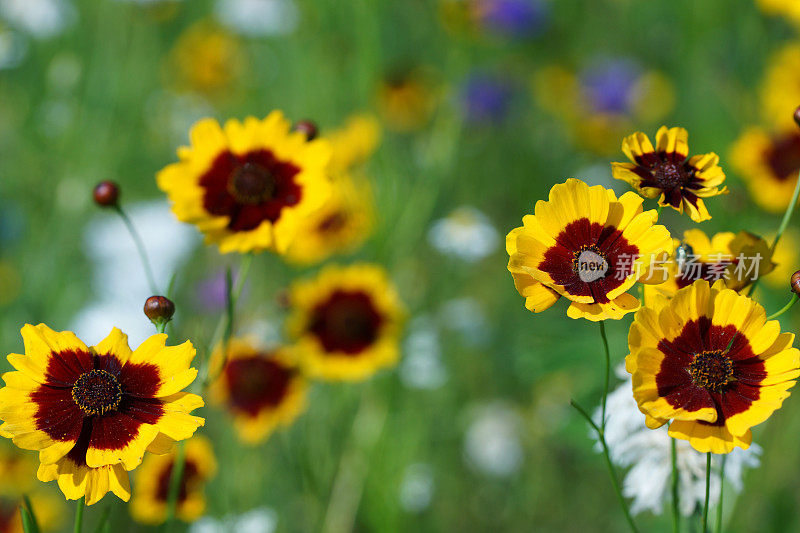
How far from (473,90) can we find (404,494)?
1953mm

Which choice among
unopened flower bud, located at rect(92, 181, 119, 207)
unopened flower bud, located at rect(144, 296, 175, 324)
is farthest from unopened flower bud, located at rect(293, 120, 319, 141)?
unopened flower bud, located at rect(144, 296, 175, 324)

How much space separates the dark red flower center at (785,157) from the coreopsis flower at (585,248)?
52.6 inches

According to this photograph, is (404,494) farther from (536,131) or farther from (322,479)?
(536,131)

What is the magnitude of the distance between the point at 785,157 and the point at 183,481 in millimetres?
1697

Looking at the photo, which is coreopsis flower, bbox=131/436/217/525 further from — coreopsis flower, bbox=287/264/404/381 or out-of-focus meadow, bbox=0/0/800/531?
coreopsis flower, bbox=287/264/404/381

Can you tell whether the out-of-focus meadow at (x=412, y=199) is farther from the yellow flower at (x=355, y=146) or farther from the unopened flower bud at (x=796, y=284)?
the unopened flower bud at (x=796, y=284)

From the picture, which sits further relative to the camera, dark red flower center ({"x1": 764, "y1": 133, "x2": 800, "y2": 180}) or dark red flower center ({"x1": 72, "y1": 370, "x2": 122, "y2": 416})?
dark red flower center ({"x1": 764, "y1": 133, "x2": 800, "y2": 180})

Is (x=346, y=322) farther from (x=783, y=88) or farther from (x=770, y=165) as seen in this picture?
(x=783, y=88)

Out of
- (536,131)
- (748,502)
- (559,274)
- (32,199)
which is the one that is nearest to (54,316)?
(32,199)

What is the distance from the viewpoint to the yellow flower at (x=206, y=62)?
3482 millimetres

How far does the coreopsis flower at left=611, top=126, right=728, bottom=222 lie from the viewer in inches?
31.3

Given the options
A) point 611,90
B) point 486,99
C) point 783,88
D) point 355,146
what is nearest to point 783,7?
point 783,88

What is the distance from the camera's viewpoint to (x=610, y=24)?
3.88 metres

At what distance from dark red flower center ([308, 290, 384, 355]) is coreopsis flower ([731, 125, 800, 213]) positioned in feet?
3.47
